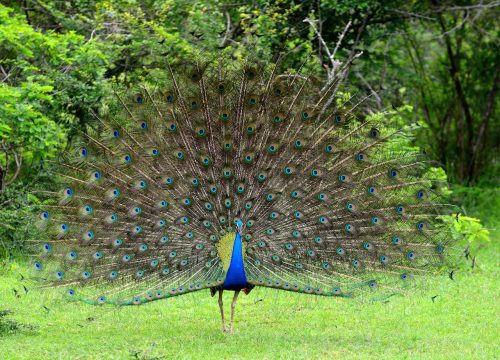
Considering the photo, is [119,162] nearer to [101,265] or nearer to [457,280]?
[101,265]

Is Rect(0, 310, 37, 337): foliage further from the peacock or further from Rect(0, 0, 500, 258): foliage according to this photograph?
Rect(0, 0, 500, 258): foliage

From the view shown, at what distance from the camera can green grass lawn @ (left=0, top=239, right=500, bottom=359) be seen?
26.9 feet

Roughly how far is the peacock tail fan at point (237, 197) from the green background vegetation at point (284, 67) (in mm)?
601

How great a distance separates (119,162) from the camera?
889 cm

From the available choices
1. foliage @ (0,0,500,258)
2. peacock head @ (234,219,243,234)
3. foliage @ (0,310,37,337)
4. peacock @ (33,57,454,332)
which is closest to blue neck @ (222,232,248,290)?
peacock @ (33,57,454,332)

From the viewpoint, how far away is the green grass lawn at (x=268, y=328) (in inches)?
323

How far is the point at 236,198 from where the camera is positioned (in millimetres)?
8828

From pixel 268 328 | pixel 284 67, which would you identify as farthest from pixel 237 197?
pixel 284 67

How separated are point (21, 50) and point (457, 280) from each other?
260 inches

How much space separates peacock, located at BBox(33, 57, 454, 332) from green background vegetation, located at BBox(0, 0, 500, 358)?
584mm

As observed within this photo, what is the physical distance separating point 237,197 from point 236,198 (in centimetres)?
1

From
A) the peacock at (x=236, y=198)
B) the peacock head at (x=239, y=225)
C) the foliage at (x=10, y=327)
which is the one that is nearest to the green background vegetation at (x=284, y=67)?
the foliage at (x=10, y=327)

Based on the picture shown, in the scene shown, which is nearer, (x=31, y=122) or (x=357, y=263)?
(x=357, y=263)

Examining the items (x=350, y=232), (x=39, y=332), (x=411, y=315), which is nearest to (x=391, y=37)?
(x=411, y=315)
